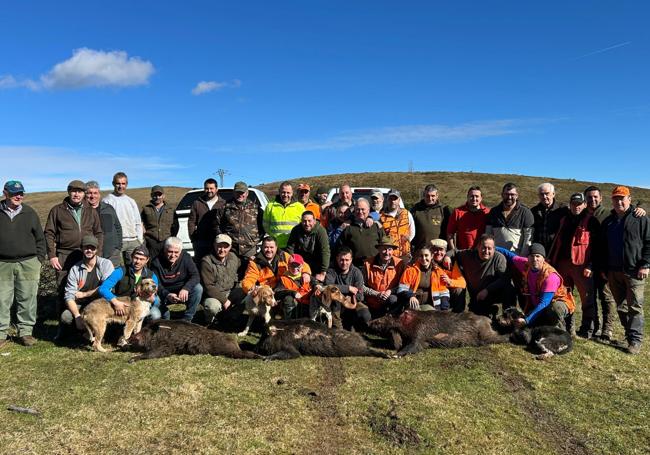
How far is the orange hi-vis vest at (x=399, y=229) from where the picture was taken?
7.88 metres

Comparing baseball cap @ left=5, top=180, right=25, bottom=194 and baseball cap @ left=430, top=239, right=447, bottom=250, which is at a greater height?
baseball cap @ left=5, top=180, right=25, bottom=194

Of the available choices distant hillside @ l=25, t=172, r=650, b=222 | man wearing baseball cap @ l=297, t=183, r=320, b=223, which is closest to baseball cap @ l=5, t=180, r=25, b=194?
man wearing baseball cap @ l=297, t=183, r=320, b=223

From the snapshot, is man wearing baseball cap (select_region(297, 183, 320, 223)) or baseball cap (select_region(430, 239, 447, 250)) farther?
man wearing baseball cap (select_region(297, 183, 320, 223))

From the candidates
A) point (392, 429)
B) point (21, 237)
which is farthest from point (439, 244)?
point (21, 237)

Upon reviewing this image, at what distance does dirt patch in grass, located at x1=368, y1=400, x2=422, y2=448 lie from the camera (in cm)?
388

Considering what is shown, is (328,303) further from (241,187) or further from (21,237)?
(21,237)

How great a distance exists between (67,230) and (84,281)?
3.00 feet

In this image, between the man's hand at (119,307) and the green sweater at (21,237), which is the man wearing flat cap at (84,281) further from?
the green sweater at (21,237)

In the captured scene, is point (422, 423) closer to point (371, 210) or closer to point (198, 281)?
point (198, 281)

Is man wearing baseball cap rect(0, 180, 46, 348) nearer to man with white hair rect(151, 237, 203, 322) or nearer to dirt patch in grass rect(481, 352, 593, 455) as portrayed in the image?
man with white hair rect(151, 237, 203, 322)

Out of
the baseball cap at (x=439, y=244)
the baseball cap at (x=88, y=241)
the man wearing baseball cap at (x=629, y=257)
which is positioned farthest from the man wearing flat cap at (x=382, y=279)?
the baseball cap at (x=88, y=241)

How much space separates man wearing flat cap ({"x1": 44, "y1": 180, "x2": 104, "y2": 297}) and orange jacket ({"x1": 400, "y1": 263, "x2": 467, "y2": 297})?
16.7 ft

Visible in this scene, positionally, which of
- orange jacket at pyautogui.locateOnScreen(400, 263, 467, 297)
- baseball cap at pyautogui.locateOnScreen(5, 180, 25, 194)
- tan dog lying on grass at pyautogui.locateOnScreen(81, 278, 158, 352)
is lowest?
tan dog lying on grass at pyautogui.locateOnScreen(81, 278, 158, 352)

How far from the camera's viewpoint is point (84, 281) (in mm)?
6656
